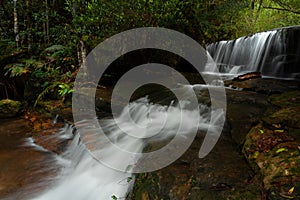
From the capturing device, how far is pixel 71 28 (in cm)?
716

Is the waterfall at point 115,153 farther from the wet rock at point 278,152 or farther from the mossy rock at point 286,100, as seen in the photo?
the mossy rock at point 286,100

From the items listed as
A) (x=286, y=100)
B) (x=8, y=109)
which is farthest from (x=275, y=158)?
(x=8, y=109)

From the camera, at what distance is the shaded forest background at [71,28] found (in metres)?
6.20

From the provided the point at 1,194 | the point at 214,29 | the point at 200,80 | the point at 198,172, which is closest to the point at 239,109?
the point at 198,172

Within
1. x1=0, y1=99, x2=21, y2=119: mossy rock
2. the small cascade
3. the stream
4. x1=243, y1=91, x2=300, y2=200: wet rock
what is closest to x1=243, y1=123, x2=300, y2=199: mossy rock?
x1=243, y1=91, x2=300, y2=200: wet rock

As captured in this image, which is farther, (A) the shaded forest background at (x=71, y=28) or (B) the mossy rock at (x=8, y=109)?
(B) the mossy rock at (x=8, y=109)

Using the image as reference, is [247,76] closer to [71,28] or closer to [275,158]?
[275,158]

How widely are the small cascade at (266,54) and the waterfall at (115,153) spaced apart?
3.93m

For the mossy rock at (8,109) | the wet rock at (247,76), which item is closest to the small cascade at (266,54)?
the wet rock at (247,76)

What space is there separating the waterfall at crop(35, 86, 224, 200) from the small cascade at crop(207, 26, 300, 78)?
155 inches

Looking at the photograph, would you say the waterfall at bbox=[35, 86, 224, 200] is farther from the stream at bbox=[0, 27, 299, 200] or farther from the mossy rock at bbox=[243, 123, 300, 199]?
the mossy rock at bbox=[243, 123, 300, 199]

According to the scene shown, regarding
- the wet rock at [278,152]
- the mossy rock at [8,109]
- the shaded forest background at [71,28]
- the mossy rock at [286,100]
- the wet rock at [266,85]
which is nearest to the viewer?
the wet rock at [278,152]

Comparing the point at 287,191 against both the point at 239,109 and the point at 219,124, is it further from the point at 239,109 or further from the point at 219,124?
the point at 239,109

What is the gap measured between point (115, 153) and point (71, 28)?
197 inches
